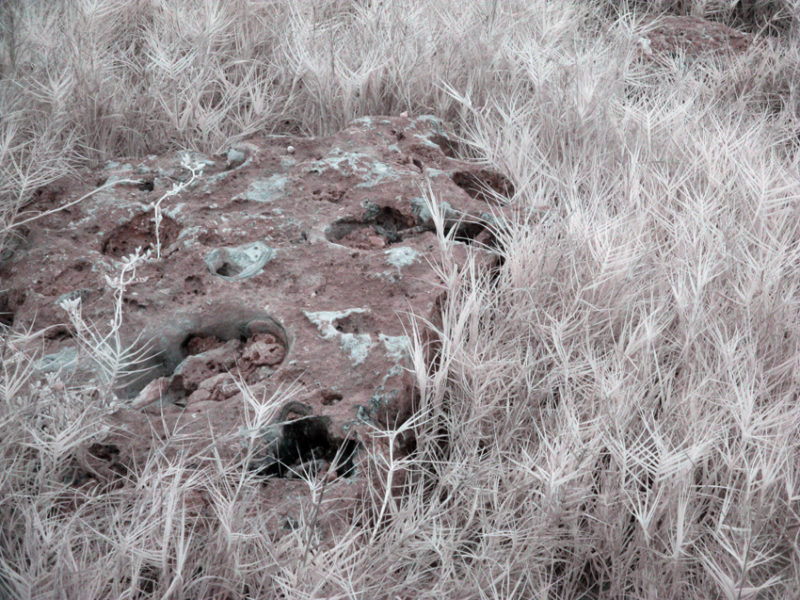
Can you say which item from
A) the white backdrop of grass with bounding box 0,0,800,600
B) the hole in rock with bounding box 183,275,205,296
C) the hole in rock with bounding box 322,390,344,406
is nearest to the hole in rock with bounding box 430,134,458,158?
the white backdrop of grass with bounding box 0,0,800,600

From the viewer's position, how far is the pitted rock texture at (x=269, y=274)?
5.81ft

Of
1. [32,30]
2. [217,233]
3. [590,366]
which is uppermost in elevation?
[32,30]

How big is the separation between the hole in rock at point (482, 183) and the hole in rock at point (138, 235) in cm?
84

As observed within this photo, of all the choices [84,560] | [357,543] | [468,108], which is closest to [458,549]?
[357,543]

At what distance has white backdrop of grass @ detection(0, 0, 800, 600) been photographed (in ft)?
4.95

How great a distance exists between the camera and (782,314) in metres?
2.00

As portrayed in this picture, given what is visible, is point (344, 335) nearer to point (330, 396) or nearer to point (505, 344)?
point (330, 396)

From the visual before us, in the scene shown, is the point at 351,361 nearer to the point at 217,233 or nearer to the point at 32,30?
the point at 217,233

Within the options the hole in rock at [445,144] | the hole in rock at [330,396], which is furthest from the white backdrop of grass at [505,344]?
the hole in rock at [330,396]

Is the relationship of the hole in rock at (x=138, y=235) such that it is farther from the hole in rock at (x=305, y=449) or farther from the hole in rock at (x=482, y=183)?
the hole in rock at (x=482, y=183)

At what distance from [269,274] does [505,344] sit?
60 centimetres

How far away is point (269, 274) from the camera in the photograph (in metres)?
2.02

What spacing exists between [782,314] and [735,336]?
0.68 ft

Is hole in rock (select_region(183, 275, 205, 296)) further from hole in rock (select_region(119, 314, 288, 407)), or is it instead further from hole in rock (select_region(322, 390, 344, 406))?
hole in rock (select_region(322, 390, 344, 406))
